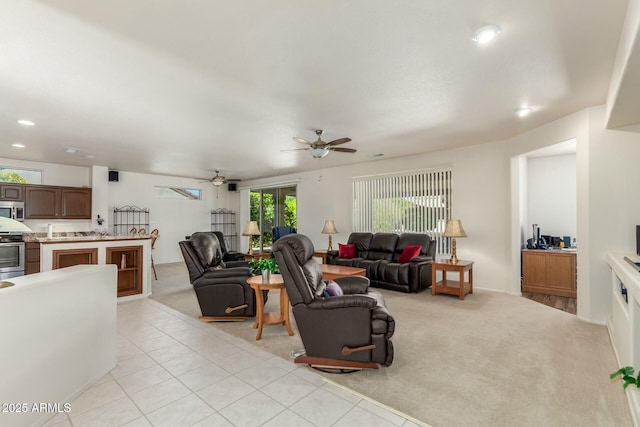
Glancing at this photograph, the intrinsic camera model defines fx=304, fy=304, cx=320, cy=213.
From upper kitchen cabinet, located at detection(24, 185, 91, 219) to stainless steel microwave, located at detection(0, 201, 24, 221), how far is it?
Answer: 97 mm

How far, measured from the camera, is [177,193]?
30.9 ft

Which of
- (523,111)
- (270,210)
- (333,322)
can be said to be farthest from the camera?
(270,210)

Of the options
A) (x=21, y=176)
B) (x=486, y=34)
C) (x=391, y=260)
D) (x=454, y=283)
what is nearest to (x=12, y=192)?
(x=21, y=176)

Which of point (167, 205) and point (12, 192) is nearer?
point (12, 192)

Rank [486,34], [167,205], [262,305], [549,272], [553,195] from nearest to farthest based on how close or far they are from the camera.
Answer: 1. [486,34]
2. [262,305]
3. [549,272]
4. [553,195]
5. [167,205]

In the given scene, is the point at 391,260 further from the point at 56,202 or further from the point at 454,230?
the point at 56,202

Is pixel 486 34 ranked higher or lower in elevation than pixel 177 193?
higher

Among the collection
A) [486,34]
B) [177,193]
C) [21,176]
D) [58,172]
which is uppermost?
[486,34]

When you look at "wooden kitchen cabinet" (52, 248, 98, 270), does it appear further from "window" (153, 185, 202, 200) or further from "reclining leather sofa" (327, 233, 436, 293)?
"window" (153, 185, 202, 200)

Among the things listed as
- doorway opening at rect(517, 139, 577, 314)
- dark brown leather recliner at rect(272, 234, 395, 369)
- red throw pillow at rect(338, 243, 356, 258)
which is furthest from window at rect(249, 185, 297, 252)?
dark brown leather recliner at rect(272, 234, 395, 369)

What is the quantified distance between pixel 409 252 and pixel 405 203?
50.4 inches

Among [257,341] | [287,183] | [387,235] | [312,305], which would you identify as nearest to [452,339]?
[312,305]

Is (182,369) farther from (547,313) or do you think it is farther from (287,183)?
(287,183)

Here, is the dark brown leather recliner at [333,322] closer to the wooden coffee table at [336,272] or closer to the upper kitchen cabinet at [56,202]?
the wooden coffee table at [336,272]
